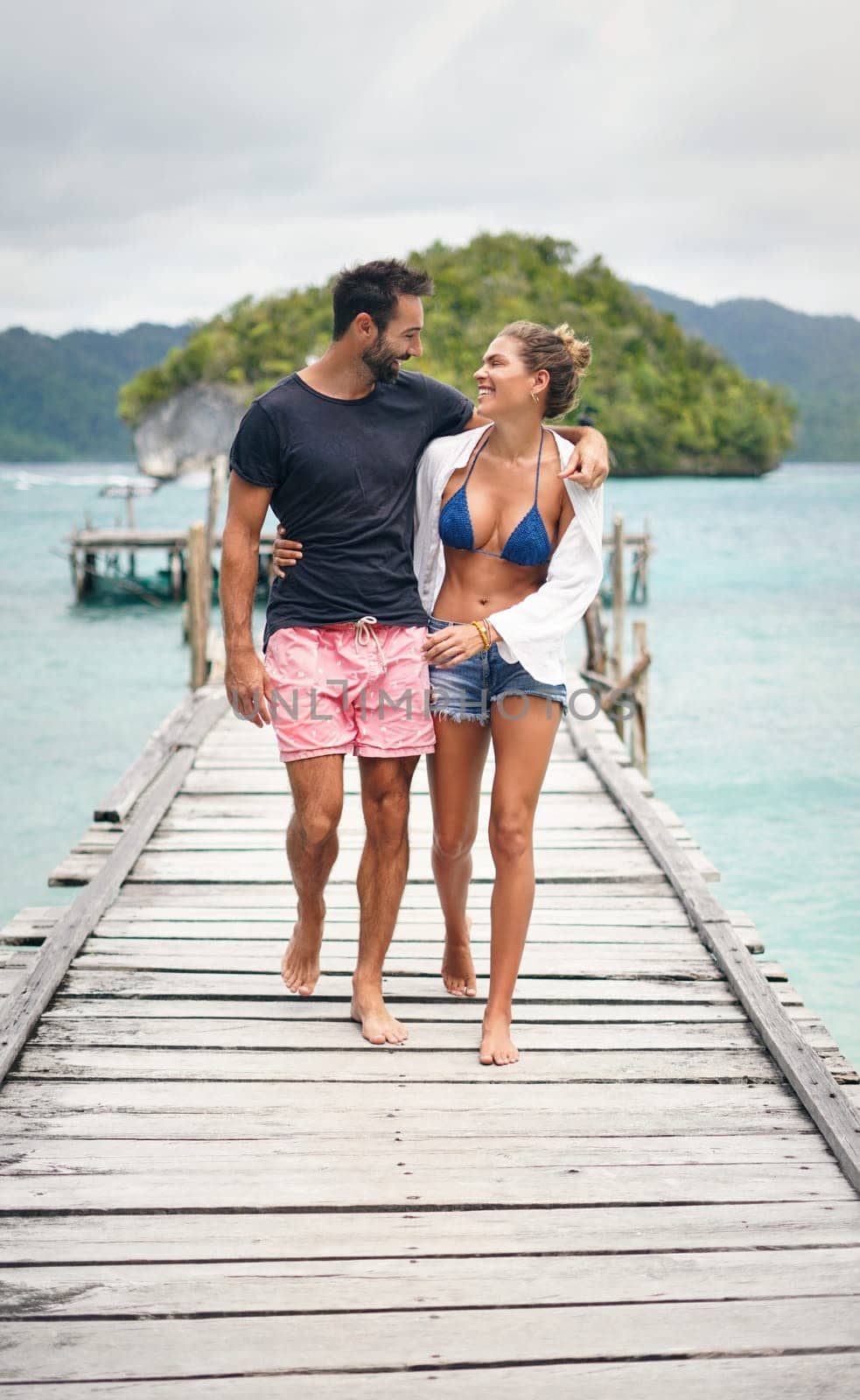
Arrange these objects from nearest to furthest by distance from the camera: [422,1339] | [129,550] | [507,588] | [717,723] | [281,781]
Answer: [422,1339] < [507,588] < [281,781] < [717,723] < [129,550]

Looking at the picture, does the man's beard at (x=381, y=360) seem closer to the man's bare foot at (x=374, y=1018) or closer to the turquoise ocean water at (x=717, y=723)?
the man's bare foot at (x=374, y=1018)

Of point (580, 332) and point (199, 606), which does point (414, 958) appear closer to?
point (199, 606)

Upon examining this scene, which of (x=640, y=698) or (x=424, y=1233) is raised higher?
(x=424, y=1233)

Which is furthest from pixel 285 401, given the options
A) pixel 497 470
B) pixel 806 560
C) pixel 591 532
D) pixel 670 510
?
pixel 670 510

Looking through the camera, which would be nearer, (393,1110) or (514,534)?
(393,1110)

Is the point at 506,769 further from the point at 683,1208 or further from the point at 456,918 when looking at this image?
the point at 683,1208

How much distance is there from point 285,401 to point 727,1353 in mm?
2498

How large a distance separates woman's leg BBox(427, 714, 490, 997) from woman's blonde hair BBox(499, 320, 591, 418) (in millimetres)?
956

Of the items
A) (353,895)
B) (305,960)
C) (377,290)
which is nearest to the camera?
(377,290)

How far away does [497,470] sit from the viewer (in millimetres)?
3740

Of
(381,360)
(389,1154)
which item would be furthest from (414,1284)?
(381,360)

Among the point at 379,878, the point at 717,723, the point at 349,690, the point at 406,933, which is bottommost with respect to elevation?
the point at 717,723

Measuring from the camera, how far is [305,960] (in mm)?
4105

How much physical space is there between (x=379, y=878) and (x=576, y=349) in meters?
1.60
